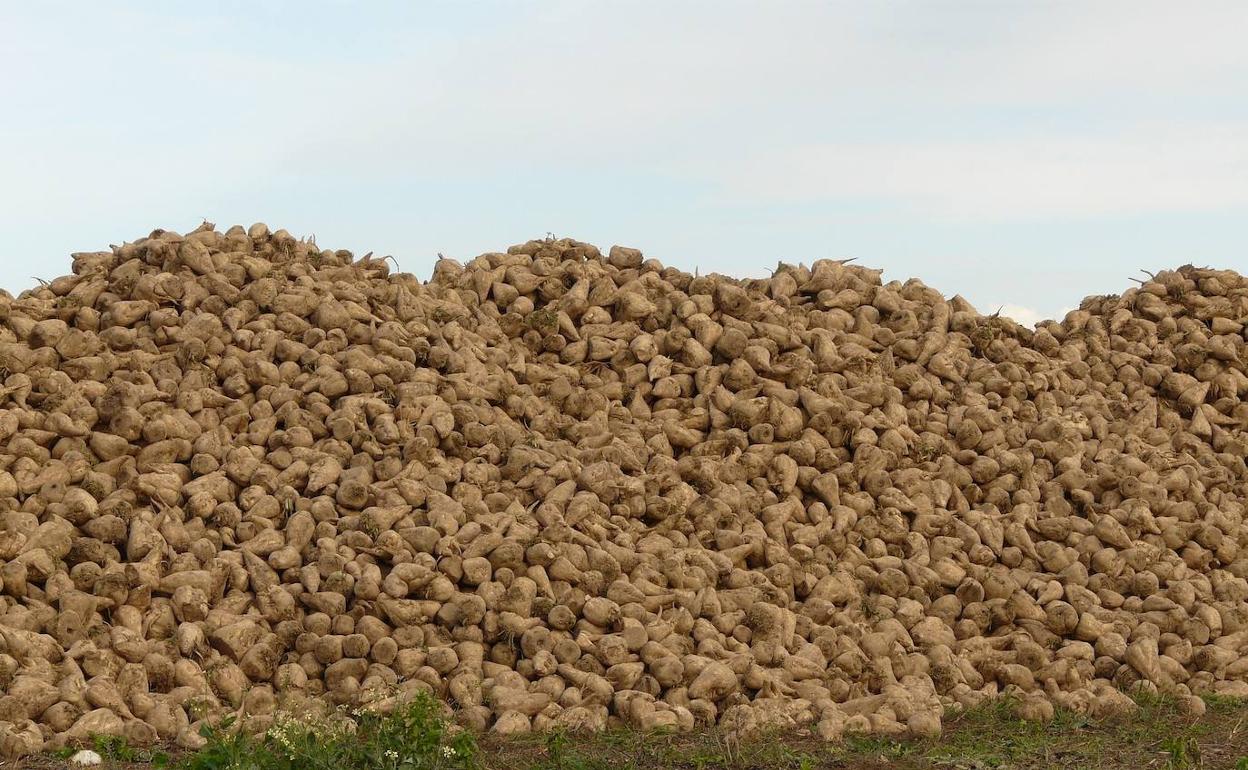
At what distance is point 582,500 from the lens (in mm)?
7945

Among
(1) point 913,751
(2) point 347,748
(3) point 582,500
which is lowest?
(1) point 913,751

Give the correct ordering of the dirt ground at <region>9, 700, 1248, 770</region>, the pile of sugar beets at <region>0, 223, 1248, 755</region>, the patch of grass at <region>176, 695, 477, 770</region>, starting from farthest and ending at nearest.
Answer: the pile of sugar beets at <region>0, 223, 1248, 755</region>
the dirt ground at <region>9, 700, 1248, 770</region>
the patch of grass at <region>176, 695, 477, 770</region>

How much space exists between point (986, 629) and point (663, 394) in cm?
259

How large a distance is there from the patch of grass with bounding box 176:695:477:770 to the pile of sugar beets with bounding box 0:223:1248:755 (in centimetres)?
69

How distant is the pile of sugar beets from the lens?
704cm

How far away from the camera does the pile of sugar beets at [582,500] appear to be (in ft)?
23.1

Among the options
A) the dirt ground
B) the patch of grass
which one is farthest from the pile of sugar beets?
the patch of grass

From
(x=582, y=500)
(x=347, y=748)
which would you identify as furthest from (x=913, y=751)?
(x=347, y=748)

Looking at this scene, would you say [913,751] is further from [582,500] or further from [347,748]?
[347,748]

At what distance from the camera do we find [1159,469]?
9.72 m

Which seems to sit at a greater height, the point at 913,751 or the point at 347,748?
the point at 347,748

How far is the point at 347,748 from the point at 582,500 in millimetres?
2525

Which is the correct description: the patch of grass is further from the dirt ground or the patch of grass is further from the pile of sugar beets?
the pile of sugar beets

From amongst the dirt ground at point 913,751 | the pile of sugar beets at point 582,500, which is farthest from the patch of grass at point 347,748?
the pile of sugar beets at point 582,500
